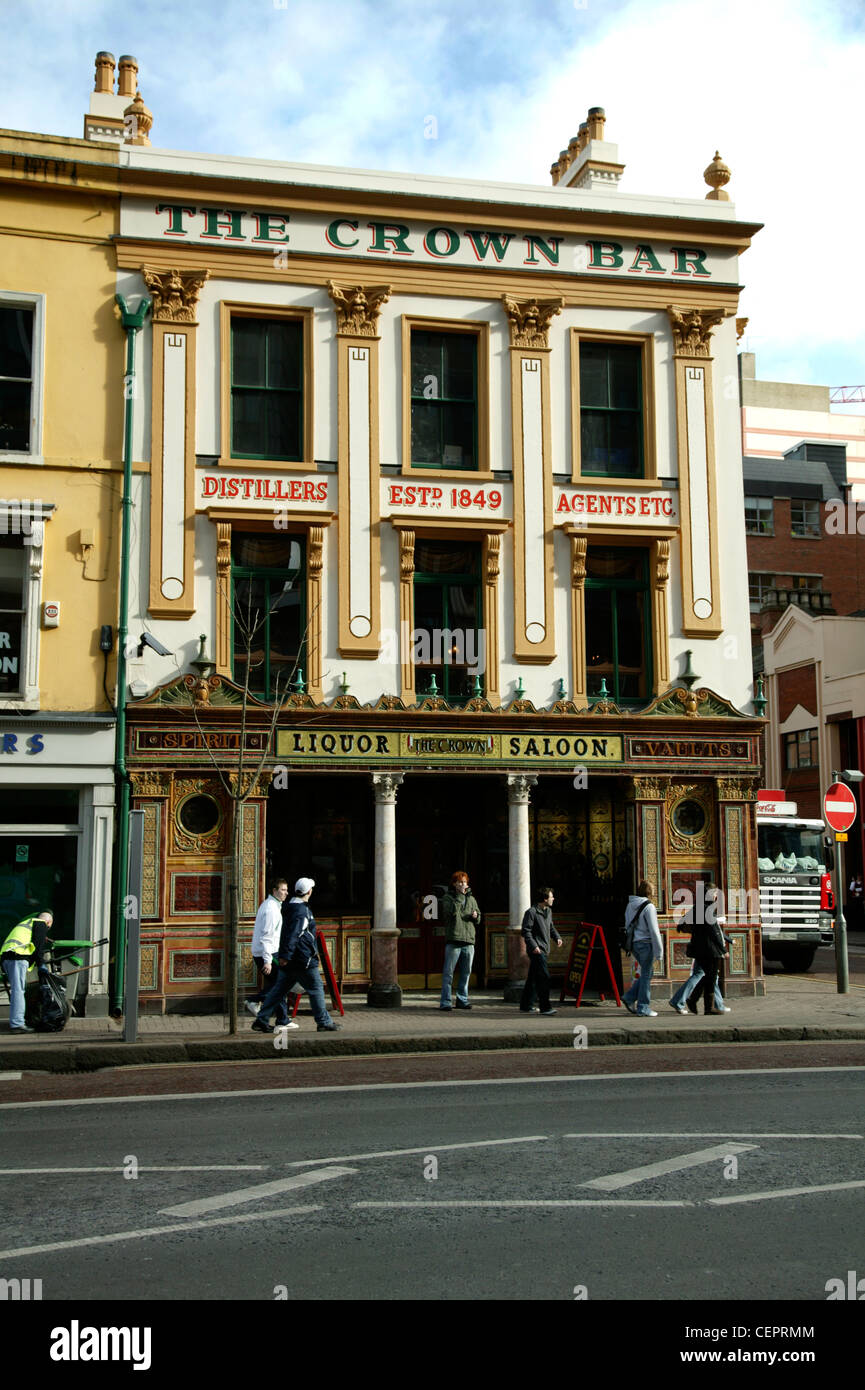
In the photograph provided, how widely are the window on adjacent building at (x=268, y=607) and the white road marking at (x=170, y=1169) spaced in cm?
1093

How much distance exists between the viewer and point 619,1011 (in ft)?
59.1

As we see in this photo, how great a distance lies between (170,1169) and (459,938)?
1007cm

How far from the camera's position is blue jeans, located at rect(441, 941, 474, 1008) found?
59.7ft

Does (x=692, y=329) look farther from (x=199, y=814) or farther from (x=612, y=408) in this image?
(x=199, y=814)

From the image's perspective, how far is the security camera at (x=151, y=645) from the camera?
727 inches

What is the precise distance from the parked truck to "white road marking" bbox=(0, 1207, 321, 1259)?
1845cm

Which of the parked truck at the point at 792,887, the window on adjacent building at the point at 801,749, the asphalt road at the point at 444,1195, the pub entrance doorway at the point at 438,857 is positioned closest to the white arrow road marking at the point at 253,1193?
the asphalt road at the point at 444,1195

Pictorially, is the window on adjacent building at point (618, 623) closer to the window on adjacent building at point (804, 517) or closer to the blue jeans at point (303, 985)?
the blue jeans at point (303, 985)

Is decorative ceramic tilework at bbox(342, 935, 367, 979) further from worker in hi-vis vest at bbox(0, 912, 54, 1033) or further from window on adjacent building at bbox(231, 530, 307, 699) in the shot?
worker in hi-vis vest at bbox(0, 912, 54, 1033)

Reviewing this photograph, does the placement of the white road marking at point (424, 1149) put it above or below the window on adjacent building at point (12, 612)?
below

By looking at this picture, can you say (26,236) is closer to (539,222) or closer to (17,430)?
(17,430)

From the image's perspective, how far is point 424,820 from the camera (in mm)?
20766

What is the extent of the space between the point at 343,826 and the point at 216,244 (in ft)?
28.7

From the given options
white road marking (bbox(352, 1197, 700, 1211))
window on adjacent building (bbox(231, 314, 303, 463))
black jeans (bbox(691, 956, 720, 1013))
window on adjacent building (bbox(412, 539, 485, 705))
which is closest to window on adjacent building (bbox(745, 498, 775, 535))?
window on adjacent building (bbox(412, 539, 485, 705))
